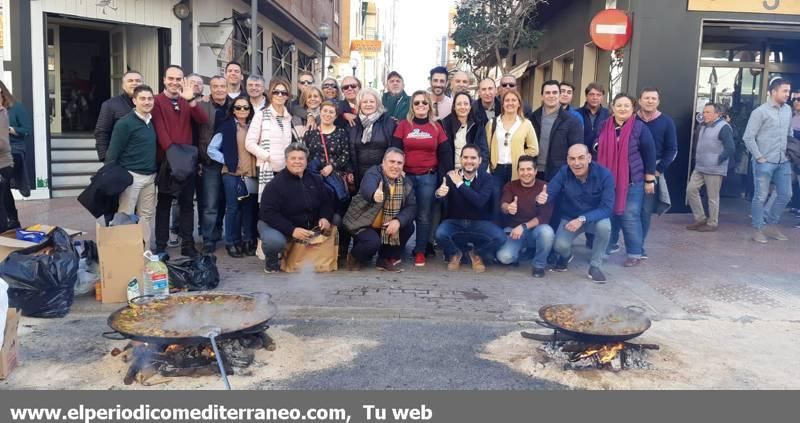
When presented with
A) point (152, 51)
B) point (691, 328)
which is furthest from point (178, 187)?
point (152, 51)

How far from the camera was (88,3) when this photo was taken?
10.9 metres

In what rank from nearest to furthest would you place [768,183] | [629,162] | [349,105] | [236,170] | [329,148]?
[329,148]
[236,170]
[629,162]
[349,105]
[768,183]

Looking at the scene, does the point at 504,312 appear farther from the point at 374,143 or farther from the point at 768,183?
the point at 768,183

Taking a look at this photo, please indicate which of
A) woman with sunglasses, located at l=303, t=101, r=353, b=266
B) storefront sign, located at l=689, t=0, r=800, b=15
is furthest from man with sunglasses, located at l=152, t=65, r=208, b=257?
storefront sign, located at l=689, t=0, r=800, b=15

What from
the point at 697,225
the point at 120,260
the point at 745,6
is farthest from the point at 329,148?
the point at 745,6

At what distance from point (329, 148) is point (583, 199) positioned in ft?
8.58

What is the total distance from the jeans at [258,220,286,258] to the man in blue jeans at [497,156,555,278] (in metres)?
2.23

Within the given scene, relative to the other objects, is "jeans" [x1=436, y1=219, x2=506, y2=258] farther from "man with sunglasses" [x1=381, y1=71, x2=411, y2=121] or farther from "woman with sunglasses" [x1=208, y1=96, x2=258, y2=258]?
"woman with sunglasses" [x1=208, y1=96, x2=258, y2=258]

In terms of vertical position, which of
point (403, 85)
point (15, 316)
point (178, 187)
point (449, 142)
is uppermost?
point (403, 85)

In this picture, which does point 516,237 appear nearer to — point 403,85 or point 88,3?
point 403,85

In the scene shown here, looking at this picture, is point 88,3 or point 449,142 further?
point 88,3

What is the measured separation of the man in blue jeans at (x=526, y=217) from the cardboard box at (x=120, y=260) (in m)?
3.49

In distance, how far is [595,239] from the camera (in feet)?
22.0
